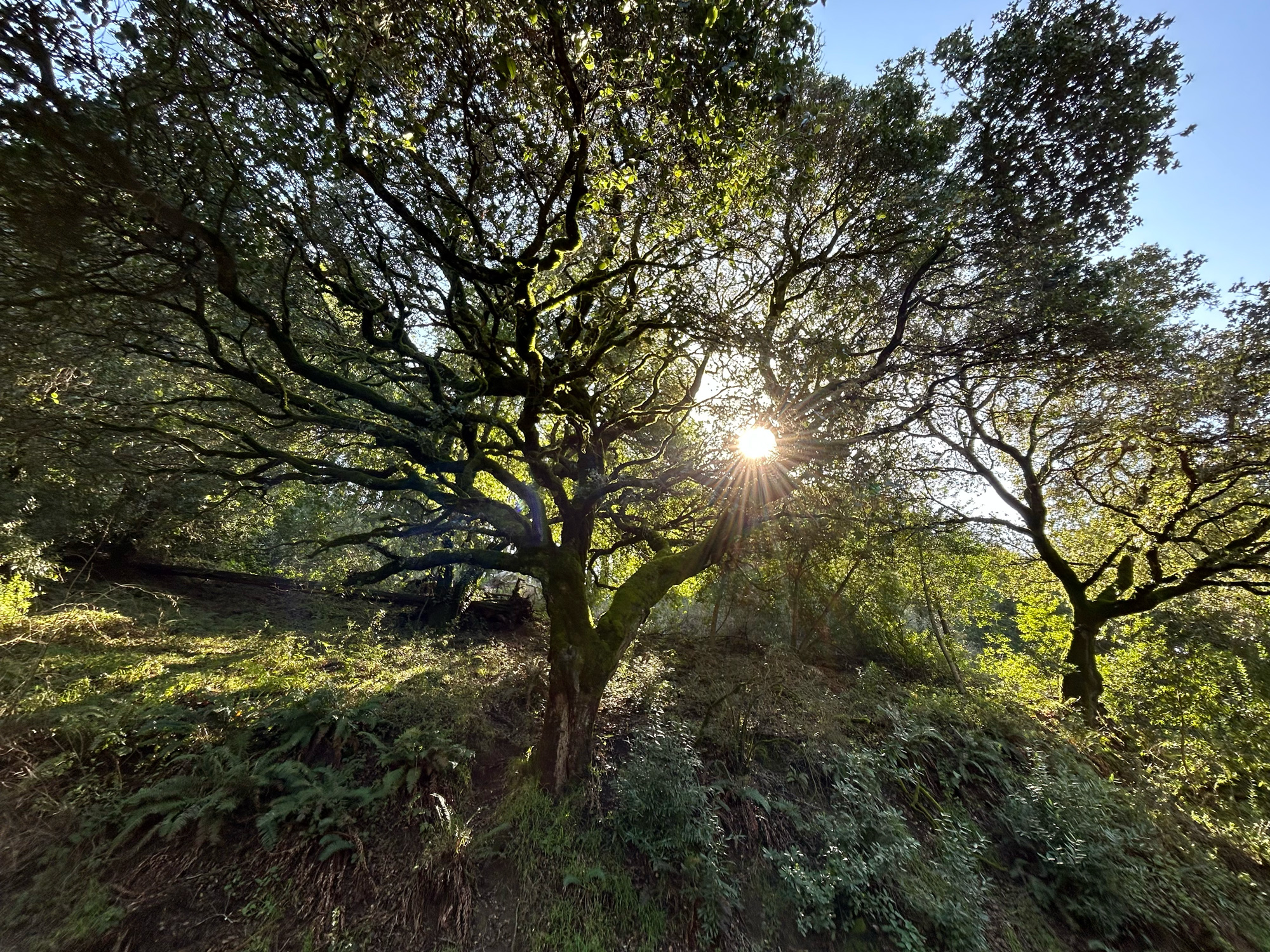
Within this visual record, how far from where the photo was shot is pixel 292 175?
16.7 ft

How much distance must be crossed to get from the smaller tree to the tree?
2520 millimetres

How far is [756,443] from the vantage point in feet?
22.0

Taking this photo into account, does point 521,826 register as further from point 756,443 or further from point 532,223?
point 532,223

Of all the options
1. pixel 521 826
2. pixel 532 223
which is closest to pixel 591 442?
pixel 532 223

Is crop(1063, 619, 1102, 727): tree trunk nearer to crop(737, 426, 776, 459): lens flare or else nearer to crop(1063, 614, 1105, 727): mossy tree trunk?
crop(1063, 614, 1105, 727): mossy tree trunk

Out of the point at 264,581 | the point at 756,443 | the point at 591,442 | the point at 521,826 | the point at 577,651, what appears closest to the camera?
the point at 521,826

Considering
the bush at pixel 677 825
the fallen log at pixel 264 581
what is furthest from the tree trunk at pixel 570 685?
the fallen log at pixel 264 581

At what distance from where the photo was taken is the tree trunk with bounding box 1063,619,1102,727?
9.53m

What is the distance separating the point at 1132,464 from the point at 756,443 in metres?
9.95

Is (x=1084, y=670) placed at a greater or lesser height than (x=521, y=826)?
greater

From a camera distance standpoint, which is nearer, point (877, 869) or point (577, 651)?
point (877, 869)

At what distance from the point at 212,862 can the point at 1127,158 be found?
1314cm

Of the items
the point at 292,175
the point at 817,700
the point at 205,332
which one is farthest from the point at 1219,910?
the point at 292,175

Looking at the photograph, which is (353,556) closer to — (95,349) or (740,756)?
(95,349)
